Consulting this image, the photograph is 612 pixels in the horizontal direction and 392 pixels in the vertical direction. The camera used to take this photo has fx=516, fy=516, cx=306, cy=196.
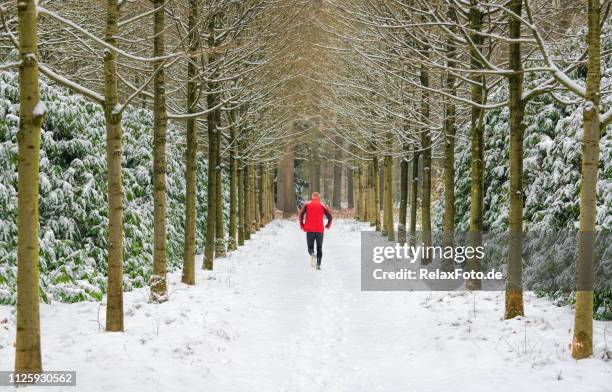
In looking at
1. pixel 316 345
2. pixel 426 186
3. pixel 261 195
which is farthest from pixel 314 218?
pixel 261 195

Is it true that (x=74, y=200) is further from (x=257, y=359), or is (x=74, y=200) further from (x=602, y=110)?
(x=602, y=110)

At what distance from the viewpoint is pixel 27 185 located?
4.53m

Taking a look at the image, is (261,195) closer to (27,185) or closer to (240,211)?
(240,211)

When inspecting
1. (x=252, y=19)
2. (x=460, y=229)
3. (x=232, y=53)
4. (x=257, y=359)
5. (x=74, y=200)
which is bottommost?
(x=257, y=359)

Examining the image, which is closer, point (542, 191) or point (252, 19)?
point (542, 191)

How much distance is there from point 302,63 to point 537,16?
9.58 m

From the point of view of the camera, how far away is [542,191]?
29.3 ft

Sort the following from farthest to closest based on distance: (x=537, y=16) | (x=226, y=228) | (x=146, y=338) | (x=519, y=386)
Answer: (x=226, y=228), (x=537, y=16), (x=146, y=338), (x=519, y=386)

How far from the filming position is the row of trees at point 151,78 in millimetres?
4574

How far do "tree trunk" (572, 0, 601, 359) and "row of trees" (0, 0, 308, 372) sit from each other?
163 inches

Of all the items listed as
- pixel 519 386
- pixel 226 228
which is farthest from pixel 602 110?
pixel 226 228

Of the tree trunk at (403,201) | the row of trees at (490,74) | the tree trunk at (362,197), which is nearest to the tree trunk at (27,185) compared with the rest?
the row of trees at (490,74)

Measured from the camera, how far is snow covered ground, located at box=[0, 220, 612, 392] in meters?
5.25

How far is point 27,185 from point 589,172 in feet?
17.6
